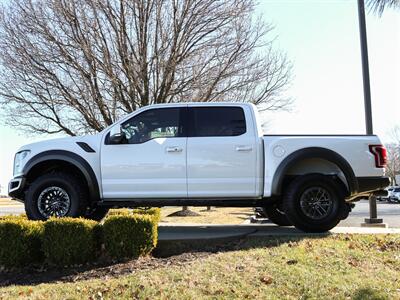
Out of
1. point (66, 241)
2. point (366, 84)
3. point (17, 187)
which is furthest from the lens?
point (366, 84)

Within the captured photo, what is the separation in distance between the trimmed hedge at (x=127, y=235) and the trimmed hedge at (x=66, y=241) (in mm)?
273

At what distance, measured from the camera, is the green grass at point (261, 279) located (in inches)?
199

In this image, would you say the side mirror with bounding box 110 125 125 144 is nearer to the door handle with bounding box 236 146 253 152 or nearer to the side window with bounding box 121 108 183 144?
the side window with bounding box 121 108 183 144

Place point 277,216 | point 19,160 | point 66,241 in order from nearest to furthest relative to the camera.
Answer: point 66,241, point 19,160, point 277,216

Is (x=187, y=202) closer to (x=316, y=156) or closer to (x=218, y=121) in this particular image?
(x=218, y=121)

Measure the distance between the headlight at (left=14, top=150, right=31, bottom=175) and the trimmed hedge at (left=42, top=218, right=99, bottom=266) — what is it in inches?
62.3

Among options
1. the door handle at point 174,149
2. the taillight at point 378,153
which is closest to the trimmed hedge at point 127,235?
the door handle at point 174,149

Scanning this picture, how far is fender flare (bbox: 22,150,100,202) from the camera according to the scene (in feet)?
24.3

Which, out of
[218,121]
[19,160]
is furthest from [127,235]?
[19,160]

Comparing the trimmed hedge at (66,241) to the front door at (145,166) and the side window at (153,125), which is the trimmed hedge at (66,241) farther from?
the side window at (153,125)

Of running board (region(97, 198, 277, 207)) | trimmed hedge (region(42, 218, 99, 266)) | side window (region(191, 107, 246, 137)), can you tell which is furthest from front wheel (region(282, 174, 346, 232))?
trimmed hedge (region(42, 218, 99, 266))

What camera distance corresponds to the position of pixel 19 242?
21.0 feet

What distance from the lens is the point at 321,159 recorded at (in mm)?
7660

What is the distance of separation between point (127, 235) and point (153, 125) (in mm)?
1901
